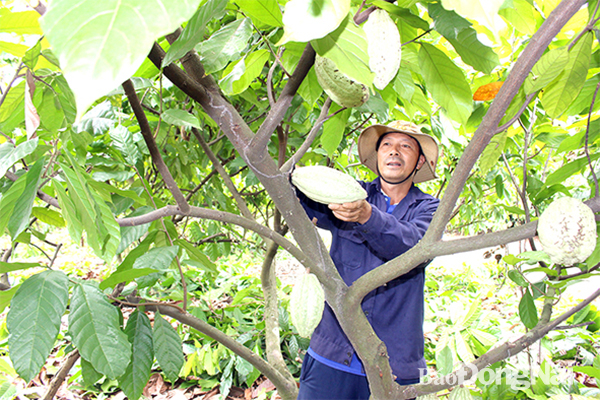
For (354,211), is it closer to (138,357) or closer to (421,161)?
(138,357)

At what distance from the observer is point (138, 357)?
881 mm

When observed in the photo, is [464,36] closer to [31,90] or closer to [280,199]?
[280,199]

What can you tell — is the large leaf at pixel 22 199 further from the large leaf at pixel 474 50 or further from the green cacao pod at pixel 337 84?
the large leaf at pixel 474 50

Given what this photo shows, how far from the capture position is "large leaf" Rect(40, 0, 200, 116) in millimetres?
183

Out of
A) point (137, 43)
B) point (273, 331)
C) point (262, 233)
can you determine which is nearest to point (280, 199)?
point (262, 233)

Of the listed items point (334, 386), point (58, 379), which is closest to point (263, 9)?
point (58, 379)

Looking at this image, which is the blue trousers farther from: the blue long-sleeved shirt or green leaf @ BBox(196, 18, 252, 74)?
green leaf @ BBox(196, 18, 252, 74)

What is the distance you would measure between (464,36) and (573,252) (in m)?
0.41

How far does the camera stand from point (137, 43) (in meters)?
0.19

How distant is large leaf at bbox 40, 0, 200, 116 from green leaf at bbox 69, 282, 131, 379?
0.63 meters

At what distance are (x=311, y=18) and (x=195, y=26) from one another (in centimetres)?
21

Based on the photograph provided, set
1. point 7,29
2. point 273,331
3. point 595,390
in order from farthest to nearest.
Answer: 1. point 273,331
2. point 595,390
3. point 7,29

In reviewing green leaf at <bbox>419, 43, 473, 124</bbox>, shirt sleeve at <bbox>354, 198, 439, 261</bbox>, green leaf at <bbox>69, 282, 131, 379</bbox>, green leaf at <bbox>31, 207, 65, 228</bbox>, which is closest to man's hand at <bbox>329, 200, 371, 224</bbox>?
shirt sleeve at <bbox>354, 198, 439, 261</bbox>

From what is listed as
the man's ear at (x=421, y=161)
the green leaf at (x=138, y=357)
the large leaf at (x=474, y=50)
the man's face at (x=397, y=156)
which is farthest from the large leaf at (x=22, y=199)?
the man's ear at (x=421, y=161)
